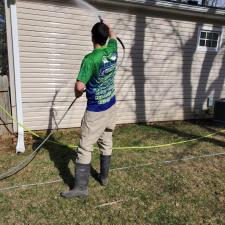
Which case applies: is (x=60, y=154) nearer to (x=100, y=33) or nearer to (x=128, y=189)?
(x=128, y=189)

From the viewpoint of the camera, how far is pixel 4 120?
6980 millimetres

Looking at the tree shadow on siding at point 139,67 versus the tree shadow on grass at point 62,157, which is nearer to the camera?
the tree shadow on grass at point 62,157

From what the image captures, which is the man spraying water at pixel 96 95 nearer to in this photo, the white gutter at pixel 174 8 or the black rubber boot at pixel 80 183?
the black rubber boot at pixel 80 183

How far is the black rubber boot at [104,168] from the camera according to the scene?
15.0ft

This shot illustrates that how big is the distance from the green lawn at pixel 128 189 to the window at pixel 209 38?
146 inches

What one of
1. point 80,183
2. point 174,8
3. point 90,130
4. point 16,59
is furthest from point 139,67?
point 80,183

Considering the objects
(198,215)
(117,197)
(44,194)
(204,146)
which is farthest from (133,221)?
(204,146)

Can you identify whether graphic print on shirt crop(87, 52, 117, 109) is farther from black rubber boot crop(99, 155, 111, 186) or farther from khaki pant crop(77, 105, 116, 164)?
black rubber boot crop(99, 155, 111, 186)

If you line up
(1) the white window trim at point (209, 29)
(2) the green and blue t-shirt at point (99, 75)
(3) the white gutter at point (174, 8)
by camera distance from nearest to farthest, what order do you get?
1. (2) the green and blue t-shirt at point (99, 75)
2. (3) the white gutter at point (174, 8)
3. (1) the white window trim at point (209, 29)

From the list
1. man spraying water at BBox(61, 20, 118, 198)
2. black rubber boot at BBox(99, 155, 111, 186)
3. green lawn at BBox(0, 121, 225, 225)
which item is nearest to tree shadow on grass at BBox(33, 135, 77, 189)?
green lawn at BBox(0, 121, 225, 225)

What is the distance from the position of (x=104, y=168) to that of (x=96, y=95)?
47.4 inches

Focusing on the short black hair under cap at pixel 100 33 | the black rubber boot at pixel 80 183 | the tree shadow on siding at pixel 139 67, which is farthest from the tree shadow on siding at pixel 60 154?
the tree shadow on siding at pixel 139 67

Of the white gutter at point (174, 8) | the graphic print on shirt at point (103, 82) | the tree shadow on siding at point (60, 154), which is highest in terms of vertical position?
the white gutter at point (174, 8)

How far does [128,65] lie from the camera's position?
8383 millimetres
